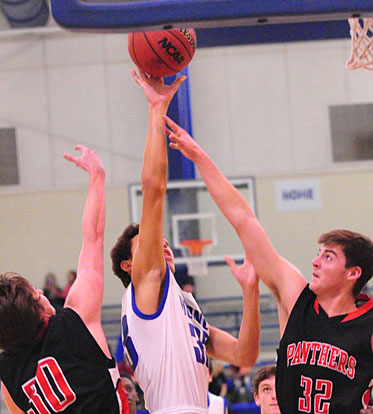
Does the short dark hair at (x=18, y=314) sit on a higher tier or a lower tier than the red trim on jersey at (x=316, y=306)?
higher

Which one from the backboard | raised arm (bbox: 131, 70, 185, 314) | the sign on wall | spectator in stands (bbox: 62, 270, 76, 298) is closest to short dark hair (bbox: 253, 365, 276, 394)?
raised arm (bbox: 131, 70, 185, 314)

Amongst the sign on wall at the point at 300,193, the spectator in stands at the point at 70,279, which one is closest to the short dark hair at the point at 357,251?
the spectator in stands at the point at 70,279

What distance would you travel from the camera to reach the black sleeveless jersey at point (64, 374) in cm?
254

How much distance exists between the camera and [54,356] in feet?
8.42

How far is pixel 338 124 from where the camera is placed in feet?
40.6

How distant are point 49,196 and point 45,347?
10.1 m

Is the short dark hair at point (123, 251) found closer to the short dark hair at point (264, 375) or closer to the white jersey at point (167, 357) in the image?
the white jersey at point (167, 357)

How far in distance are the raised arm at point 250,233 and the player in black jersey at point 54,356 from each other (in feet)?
2.15

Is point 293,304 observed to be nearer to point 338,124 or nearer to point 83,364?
point 83,364

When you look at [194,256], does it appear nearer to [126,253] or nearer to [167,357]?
[126,253]

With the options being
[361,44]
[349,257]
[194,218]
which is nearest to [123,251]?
[349,257]

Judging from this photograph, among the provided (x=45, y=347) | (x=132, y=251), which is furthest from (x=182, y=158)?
(x=45, y=347)

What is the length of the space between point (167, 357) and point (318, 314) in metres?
0.64

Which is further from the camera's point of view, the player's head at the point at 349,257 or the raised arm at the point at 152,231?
the player's head at the point at 349,257
